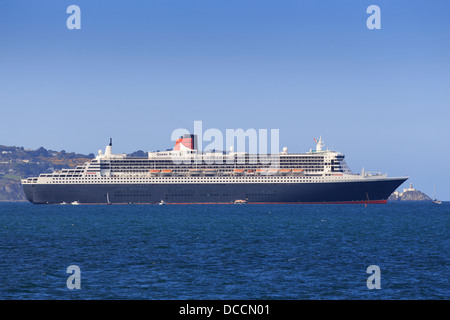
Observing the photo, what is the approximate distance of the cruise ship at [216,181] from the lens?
126 m

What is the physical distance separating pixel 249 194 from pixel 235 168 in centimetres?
826

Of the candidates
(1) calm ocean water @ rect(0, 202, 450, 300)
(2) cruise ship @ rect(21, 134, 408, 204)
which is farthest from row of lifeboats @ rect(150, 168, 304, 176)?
(1) calm ocean water @ rect(0, 202, 450, 300)

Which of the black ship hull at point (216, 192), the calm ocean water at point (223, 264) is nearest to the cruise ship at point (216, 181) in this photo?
the black ship hull at point (216, 192)

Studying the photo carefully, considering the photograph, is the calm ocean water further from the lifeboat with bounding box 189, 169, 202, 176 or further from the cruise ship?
the lifeboat with bounding box 189, 169, 202, 176

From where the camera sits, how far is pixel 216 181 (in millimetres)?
129250

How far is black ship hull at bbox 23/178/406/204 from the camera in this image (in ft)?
413

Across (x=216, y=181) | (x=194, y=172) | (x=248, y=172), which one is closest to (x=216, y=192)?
(x=216, y=181)

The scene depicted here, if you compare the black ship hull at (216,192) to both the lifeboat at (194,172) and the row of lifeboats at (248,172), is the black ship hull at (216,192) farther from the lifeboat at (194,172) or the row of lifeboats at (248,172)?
the row of lifeboats at (248,172)

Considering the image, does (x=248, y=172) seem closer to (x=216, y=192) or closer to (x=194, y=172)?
(x=216, y=192)

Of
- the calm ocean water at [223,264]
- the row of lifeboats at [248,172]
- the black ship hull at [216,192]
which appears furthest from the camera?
the row of lifeboats at [248,172]

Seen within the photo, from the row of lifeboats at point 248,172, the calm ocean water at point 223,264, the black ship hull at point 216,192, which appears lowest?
the black ship hull at point 216,192

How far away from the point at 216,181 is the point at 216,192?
2.40 meters

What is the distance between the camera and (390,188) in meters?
131
